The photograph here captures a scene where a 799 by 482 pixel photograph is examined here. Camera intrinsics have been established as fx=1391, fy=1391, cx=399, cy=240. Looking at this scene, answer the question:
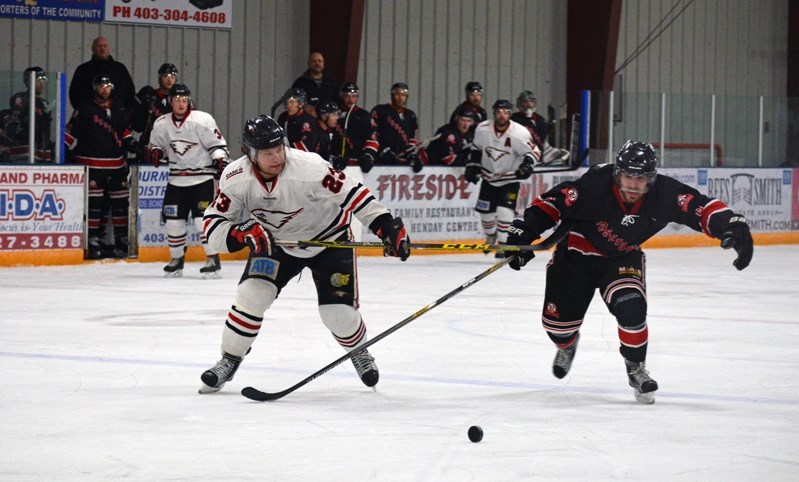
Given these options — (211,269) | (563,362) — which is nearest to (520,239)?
(563,362)

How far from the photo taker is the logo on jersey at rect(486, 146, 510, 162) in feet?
41.3

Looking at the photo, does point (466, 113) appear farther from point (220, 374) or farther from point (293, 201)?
point (220, 374)

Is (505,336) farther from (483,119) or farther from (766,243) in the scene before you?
(766,243)

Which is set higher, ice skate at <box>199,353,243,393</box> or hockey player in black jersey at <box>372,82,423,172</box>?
hockey player in black jersey at <box>372,82,423,172</box>

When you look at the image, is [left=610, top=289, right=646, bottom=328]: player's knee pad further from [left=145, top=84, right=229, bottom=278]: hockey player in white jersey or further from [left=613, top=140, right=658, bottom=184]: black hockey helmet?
[left=145, top=84, right=229, bottom=278]: hockey player in white jersey

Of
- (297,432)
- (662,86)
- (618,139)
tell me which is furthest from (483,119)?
(297,432)

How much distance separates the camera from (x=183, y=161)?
1070 centimetres

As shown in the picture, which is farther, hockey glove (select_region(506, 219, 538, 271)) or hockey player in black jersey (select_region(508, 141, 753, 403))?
hockey glove (select_region(506, 219, 538, 271))

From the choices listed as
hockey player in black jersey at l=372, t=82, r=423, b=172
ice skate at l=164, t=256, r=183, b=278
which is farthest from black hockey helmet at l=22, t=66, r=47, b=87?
hockey player in black jersey at l=372, t=82, r=423, b=172

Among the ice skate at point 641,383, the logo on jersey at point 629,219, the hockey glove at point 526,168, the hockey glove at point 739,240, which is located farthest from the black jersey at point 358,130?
the hockey glove at point 739,240

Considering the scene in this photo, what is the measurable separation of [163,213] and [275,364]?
4.71 meters

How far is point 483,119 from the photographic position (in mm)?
13469

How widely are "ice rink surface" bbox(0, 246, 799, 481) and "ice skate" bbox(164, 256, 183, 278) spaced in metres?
0.97

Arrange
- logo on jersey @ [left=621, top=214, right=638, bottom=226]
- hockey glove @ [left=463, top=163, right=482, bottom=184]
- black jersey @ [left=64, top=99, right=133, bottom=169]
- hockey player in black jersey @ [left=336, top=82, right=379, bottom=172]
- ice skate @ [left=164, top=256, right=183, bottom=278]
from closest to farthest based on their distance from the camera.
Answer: logo on jersey @ [left=621, top=214, right=638, bottom=226] → ice skate @ [left=164, top=256, right=183, bottom=278] → black jersey @ [left=64, top=99, right=133, bottom=169] → hockey player in black jersey @ [left=336, top=82, right=379, bottom=172] → hockey glove @ [left=463, top=163, right=482, bottom=184]
